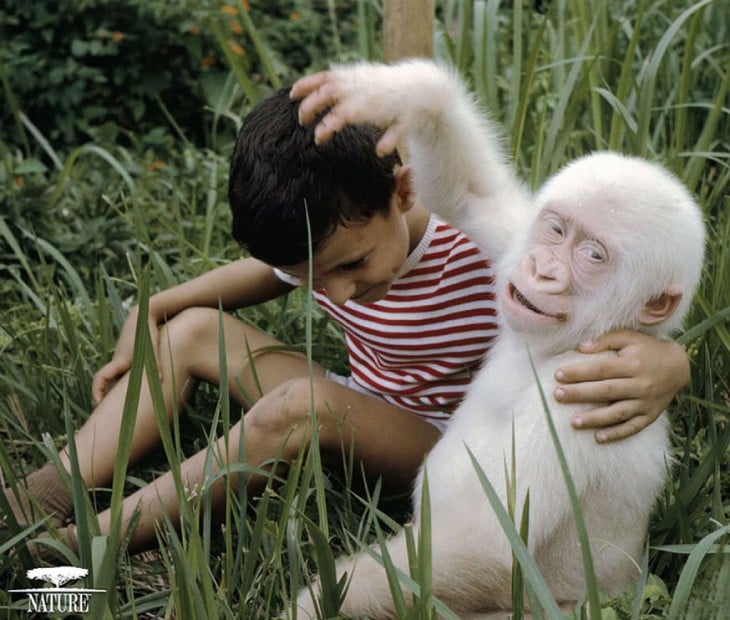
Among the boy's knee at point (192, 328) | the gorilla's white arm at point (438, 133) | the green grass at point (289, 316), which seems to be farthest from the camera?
the boy's knee at point (192, 328)

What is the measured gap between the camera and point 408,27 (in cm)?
297

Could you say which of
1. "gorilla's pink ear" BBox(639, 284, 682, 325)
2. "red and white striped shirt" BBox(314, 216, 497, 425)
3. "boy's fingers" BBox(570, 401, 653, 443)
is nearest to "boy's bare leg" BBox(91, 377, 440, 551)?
"red and white striped shirt" BBox(314, 216, 497, 425)

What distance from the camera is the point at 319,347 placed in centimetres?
313

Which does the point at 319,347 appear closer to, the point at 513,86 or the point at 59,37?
the point at 513,86

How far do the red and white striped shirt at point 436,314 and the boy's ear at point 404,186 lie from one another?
0.47 feet

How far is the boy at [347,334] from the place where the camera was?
Result: 2393 millimetres

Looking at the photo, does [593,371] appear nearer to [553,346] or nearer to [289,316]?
[553,346]

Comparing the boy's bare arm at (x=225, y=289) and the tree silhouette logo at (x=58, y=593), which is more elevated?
the boy's bare arm at (x=225, y=289)

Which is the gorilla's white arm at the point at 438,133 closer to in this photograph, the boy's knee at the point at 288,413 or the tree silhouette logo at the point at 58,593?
the boy's knee at the point at 288,413

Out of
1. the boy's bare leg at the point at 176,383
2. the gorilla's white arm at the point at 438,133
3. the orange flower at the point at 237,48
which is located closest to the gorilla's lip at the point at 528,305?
the gorilla's white arm at the point at 438,133

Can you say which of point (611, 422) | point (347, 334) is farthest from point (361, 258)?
point (611, 422)

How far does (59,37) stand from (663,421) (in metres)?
3.81

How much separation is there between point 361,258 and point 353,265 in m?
0.02

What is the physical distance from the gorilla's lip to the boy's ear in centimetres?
49
